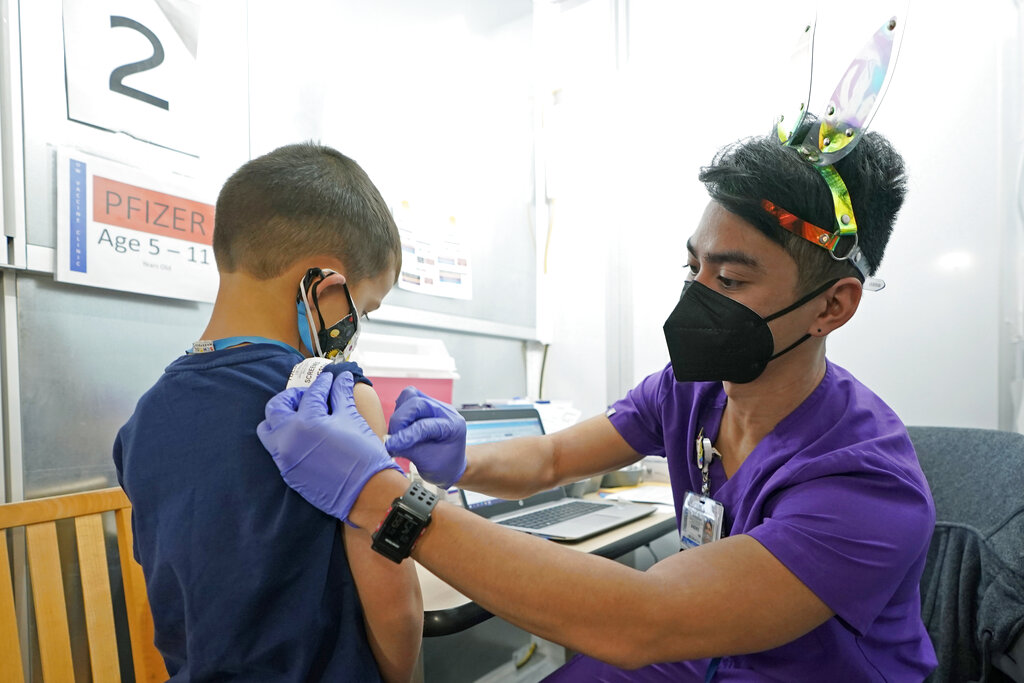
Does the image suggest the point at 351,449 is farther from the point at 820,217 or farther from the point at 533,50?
the point at 533,50

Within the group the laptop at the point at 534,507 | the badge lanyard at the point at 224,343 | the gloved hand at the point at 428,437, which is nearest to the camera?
the badge lanyard at the point at 224,343

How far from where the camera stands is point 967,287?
1943 mm

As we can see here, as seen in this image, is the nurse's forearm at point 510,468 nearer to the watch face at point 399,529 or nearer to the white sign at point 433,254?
the watch face at point 399,529

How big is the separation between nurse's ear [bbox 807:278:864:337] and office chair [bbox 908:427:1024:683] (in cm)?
62

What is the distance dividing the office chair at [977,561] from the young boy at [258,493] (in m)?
1.18

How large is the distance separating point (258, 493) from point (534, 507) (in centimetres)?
119

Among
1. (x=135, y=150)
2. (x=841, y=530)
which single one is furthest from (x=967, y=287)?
(x=135, y=150)

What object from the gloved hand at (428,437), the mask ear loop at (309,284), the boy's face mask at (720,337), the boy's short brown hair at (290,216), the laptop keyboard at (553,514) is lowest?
the laptop keyboard at (553,514)

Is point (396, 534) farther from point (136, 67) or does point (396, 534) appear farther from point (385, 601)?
point (136, 67)

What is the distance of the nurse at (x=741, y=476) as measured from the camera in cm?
83

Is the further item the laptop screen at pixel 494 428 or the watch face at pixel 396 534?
the laptop screen at pixel 494 428

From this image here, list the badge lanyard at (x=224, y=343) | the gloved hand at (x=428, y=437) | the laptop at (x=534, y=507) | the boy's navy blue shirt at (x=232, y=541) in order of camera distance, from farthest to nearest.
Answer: the laptop at (x=534, y=507)
the gloved hand at (x=428, y=437)
the badge lanyard at (x=224, y=343)
the boy's navy blue shirt at (x=232, y=541)

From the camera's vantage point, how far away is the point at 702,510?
1173 mm

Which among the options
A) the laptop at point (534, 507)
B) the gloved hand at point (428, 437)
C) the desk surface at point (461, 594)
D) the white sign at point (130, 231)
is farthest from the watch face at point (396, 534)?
the white sign at point (130, 231)
